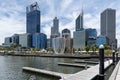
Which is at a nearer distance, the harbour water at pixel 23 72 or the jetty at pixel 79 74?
the jetty at pixel 79 74

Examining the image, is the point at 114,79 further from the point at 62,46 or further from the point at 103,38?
the point at 103,38

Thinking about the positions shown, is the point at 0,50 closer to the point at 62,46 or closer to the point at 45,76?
the point at 62,46

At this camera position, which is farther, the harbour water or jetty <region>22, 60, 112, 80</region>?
the harbour water

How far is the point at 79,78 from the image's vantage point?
62.9ft

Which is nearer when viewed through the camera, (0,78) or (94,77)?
(94,77)

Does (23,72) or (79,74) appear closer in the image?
(79,74)

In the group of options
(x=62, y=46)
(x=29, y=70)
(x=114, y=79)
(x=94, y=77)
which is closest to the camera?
(x=114, y=79)

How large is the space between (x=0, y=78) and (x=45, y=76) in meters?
5.77

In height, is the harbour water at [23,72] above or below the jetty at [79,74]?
below

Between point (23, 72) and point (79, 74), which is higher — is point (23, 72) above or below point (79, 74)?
below

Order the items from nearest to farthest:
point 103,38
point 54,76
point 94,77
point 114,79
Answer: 1. point 114,79
2. point 94,77
3. point 54,76
4. point 103,38

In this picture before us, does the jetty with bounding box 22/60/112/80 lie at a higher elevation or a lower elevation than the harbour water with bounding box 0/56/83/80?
higher

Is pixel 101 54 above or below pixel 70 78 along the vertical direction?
above

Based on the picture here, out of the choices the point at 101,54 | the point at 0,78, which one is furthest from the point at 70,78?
the point at 0,78
